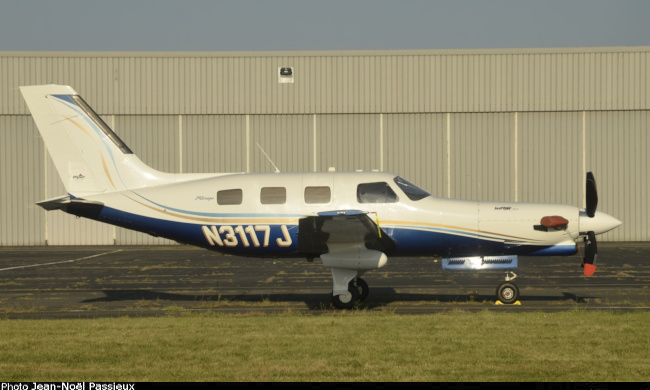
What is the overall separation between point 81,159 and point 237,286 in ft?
18.2

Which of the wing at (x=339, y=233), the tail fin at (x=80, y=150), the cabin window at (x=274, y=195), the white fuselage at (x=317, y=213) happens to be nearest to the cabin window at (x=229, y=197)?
the white fuselage at (x=317, y=213)

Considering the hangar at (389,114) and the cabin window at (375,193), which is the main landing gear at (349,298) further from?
the hangar at (389,114)

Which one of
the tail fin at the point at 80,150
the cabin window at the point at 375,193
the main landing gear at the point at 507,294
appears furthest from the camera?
the tail fin at the point at 80,150

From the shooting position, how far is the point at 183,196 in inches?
642

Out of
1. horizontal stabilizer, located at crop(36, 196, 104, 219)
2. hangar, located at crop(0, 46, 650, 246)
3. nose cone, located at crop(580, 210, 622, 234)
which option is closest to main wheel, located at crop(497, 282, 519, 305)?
nose cone, located at crop(580, 210, 622, 234)

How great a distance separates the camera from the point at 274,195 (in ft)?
52.2

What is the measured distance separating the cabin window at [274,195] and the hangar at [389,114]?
22.3 m

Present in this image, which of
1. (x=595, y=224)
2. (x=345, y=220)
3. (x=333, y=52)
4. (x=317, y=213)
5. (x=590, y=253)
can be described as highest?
(x=333, y=52)

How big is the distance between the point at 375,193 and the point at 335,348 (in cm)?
524

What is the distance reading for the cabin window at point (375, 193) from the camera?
1570 cm

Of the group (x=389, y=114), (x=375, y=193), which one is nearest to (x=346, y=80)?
(x=389, y=114)

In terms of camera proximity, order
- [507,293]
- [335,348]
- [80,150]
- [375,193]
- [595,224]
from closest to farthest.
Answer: [335,348], [595,224], [375,193], [507,293], [80,150]

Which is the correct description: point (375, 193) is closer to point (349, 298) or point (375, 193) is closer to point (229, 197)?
point (349, 298)

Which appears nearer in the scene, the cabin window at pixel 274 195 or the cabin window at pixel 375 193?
the cabin window at pixel 375 193
